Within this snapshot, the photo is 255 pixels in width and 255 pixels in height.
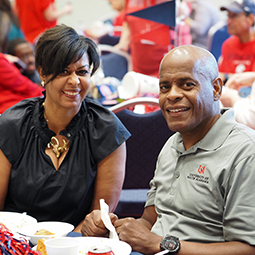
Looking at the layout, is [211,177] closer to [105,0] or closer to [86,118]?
[86,118]

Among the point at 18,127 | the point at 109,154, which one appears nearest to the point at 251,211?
the point at 109,154

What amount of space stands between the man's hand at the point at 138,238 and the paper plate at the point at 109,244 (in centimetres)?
6

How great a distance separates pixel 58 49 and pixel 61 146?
453 mm

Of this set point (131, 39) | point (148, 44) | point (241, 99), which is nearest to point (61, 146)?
point (241, 99)

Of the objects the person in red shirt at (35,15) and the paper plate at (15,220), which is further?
the person in red shirt at (35,15)

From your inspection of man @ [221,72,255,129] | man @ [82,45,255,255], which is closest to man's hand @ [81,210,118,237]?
man @ [82,45,255,255]

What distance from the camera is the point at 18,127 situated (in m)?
1.78

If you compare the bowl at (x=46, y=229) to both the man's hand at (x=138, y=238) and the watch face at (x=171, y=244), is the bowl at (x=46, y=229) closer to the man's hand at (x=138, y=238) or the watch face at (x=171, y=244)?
the man's hand at (x=138, y=238)

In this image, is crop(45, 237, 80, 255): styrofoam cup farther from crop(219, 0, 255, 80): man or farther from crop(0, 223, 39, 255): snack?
crop(219, 0, 255, 80): man

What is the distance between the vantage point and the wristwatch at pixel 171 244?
110 cm

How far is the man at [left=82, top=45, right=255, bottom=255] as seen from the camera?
3.60ft

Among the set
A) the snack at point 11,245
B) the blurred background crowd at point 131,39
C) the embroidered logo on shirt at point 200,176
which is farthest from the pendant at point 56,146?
the blurred background crowd at point 131,39

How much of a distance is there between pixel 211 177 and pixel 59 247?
51cm

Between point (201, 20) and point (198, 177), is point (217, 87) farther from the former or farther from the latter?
point (201, 20)
